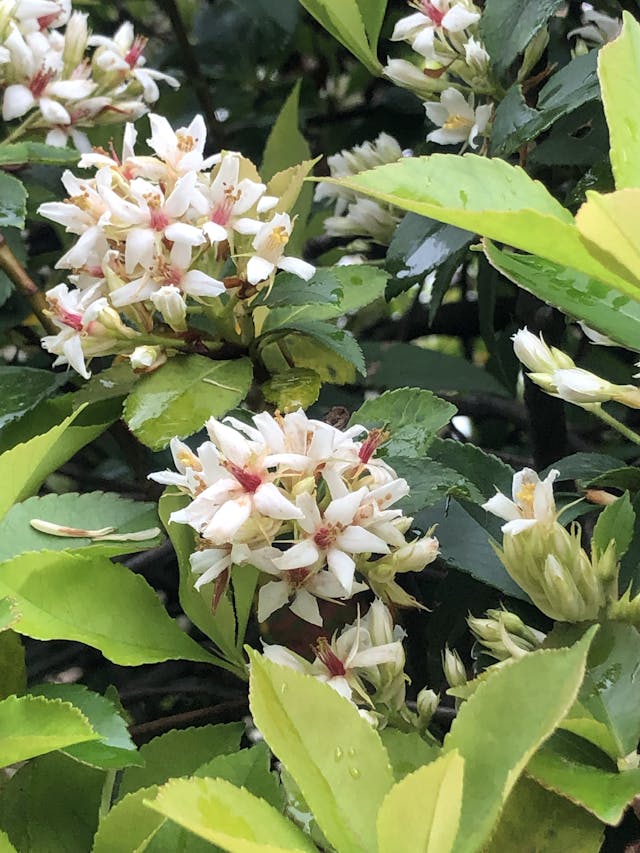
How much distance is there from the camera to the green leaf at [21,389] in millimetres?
565

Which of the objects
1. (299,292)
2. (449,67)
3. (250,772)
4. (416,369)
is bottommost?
(416,369)

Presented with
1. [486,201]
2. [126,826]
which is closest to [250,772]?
[126,826]

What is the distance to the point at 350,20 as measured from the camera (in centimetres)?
64

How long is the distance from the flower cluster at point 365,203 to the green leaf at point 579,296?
13.0 inches

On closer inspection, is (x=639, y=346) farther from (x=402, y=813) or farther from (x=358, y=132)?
(x=358, y=132)

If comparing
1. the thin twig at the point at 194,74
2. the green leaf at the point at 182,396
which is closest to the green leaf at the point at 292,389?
the green leaf at the point at 182,396

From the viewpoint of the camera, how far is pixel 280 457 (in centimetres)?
40

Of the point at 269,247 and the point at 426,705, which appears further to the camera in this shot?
the point at 269,247

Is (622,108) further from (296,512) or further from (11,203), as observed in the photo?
(11,203)

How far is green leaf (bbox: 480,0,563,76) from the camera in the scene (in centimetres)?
60

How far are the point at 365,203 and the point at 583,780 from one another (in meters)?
0.56

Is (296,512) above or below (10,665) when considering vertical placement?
above

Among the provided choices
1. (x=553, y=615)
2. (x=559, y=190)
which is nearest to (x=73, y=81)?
(x=559, y=190)

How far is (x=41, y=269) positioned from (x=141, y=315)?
0.47 m
